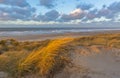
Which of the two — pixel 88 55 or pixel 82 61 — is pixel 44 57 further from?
pixel 88 55

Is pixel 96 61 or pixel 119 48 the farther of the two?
pixel 119 48

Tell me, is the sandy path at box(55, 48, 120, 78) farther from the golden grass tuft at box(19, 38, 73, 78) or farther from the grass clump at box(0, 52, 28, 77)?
the grass clump at box(0, 52, 28, 77)

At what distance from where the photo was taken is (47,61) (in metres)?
8.30

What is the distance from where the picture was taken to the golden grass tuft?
27.2ft

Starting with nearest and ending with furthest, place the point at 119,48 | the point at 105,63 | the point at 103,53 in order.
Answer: the point at 105,63 < the point at 103,53 < the point at 119,48

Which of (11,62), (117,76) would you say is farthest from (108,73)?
(11,62)

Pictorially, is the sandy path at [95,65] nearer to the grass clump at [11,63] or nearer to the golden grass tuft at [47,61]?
the golden grass tuft at [47,61]

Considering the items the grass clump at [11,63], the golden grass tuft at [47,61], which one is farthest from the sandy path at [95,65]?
the grass clump at [11,63]

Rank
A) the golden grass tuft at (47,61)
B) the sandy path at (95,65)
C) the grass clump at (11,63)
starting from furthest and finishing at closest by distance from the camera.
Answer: the grass clump at (11,63) → the sandy path at (95,65) → the golden grass tuft at (47,61)

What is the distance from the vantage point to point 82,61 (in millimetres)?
9281

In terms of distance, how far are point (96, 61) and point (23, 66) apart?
2.25 m

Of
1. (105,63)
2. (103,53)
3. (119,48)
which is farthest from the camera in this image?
(119,48)

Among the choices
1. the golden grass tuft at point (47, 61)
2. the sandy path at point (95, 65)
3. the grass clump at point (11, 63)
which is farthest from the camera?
the grass clump at point (11, 63)

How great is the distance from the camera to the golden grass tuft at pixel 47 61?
27.2 feet
